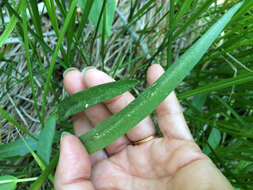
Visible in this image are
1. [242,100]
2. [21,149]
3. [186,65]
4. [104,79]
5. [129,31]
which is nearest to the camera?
[186,65]

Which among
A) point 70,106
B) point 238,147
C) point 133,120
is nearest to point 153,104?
point 133,120

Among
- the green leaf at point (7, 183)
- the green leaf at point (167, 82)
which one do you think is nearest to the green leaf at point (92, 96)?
the green leaf at point (167, 82)

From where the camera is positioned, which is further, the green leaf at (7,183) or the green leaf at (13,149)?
the green leaf at (13,149)

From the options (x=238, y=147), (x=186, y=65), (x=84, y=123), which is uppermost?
(x=186, y=65)

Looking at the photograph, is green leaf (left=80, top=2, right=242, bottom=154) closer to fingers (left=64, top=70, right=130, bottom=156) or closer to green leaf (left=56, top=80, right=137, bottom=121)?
green leaf (left=56, top=80, right=137, bottom=121)

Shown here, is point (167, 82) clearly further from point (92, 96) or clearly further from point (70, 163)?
point (70, 163)

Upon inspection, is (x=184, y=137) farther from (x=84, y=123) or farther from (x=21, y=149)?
(x=21, y=149)

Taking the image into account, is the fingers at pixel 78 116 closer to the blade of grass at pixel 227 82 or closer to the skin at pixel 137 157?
the skin at pixel 137 157
